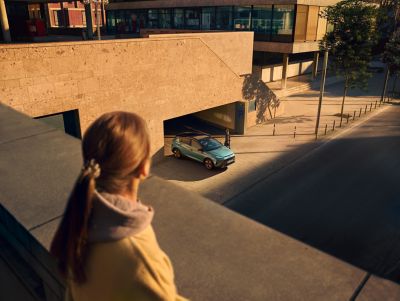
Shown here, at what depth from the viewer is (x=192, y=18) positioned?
126 feet

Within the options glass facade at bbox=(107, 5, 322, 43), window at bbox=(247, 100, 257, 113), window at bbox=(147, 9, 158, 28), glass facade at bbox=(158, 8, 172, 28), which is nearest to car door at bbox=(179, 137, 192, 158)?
window at bbox=(247, 100, 257, 113)

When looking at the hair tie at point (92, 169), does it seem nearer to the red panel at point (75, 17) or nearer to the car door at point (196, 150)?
the car door at point (196, 150)

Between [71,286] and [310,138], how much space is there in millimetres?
21851

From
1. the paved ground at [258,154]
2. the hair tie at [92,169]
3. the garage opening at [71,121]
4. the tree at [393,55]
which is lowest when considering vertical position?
the paved ground at [258,154]

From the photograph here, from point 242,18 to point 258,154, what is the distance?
66.0 feet

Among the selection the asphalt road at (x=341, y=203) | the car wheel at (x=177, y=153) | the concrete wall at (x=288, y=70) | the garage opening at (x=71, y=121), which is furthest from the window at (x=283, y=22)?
the garage opening at (x=71, y=121)

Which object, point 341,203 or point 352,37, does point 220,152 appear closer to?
point 341,203

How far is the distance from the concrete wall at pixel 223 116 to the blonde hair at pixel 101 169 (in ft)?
73.3

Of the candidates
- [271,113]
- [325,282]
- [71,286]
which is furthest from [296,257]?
[271,113]

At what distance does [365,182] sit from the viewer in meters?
16.0

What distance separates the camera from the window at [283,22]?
31.6 metres

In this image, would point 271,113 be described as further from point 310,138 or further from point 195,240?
point 195,240

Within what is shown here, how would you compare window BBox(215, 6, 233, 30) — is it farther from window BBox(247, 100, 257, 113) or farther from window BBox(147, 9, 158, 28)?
window BBox(247, 100, 257, 113)

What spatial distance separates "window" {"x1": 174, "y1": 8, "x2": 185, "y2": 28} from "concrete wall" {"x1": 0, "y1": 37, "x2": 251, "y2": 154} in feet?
66.9
